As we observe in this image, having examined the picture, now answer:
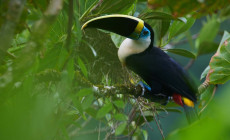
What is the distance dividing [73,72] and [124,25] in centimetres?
76

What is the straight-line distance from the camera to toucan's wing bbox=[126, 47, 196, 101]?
4.76 feet

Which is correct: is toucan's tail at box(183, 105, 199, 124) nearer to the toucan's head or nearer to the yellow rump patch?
the yellow rump patch

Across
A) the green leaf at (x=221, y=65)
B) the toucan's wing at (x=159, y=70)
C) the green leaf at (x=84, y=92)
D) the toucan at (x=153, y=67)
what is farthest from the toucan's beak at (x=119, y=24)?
the green leaf at (x=84, y=92)

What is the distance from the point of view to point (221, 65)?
4.43 ft

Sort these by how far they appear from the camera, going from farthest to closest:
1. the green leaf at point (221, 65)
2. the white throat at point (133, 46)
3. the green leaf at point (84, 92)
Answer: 1. the white throat at point (133, 46)
2. the green leaf at point (221, 65)
3. the green leaf at point (84, 92)

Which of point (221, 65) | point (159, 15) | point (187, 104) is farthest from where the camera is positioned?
point (187, 104)

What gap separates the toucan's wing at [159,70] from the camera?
1.45m

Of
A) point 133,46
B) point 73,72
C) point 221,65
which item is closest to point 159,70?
point 133,46

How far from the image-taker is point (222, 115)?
22 cm

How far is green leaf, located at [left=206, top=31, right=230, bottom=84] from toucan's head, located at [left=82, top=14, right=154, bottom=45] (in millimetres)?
334

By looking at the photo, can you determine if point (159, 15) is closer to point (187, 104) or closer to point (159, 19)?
point (159, 19)

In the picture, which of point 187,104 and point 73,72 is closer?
point 73,72

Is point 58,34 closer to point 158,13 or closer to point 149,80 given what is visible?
point 158,13

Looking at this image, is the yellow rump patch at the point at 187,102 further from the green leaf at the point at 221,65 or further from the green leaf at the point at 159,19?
the green leaf at the point at 159,19
